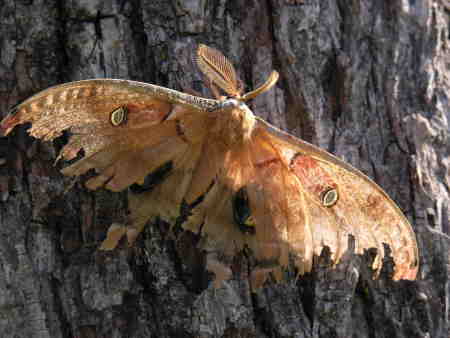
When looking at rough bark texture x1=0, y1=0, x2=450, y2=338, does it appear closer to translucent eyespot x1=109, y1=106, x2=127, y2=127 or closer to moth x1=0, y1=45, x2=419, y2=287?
moth x1=0, y1=45, x2=419, y2=287

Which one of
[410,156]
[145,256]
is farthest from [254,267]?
[410,156]

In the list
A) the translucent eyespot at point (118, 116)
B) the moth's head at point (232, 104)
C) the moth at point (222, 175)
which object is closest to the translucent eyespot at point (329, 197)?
the moth at point (222, 175)

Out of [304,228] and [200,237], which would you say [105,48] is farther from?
[304,228]

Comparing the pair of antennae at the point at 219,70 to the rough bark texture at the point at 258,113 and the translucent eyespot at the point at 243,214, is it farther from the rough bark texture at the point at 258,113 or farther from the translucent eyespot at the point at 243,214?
the translucent eyespot at the point at 243,214

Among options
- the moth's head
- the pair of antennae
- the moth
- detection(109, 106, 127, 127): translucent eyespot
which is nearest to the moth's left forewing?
the moth

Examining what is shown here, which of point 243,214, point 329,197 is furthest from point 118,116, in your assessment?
point 329,197
